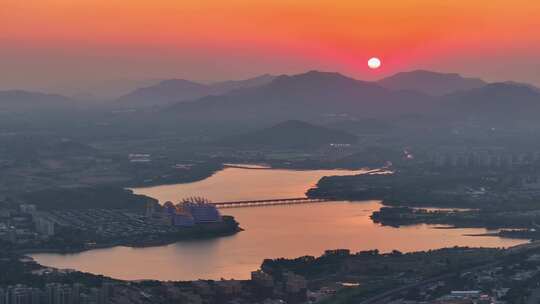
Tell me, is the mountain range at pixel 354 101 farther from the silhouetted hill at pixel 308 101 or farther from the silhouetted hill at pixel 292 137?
the silhouetted hill at pixel 292 137

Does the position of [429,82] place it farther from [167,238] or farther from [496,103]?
[167,238]

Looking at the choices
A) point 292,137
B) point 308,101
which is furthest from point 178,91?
point 292,137

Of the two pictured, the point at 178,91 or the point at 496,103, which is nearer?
the point at 496,103

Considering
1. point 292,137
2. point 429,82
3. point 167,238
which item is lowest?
point 167,238

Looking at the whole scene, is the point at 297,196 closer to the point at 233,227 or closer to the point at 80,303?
the point at 233,227

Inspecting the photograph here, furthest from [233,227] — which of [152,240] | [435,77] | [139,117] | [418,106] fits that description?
[435,77]

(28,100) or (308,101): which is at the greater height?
(28,100)

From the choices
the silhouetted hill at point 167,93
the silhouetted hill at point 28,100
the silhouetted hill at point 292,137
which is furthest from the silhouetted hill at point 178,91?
the silhouetted hill at point 292,137
